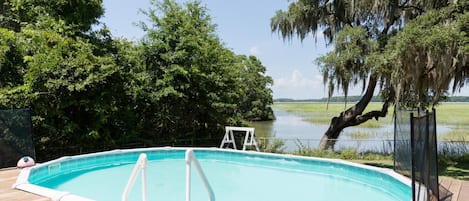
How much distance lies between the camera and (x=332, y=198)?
20.0 feet

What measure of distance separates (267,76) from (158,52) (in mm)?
22509

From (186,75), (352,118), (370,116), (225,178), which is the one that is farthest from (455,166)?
(186,75)

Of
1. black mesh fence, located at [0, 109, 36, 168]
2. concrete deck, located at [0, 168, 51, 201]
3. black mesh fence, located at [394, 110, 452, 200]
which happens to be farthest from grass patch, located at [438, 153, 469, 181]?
black mesh fence, located at [0, 109, 36, 168]

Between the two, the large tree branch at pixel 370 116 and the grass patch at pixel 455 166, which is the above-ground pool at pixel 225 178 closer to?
the grass patch at pixel 455 166

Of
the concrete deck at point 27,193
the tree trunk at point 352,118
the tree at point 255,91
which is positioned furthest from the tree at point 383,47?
the tree at point 255,91

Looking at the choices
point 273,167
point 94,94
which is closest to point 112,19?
point 94,94

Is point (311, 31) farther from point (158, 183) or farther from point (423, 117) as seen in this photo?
point (423, 117)

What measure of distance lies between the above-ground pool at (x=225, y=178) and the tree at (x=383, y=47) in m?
2.49

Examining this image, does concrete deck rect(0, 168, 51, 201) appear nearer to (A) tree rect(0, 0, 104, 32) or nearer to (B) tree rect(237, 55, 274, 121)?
(A) tree rect(0, 0, 104, 32)

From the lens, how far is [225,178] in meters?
7.92

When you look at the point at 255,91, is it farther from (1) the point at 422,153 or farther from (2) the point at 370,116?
(1) the point at 422,153

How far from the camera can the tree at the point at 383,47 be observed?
7.02 metres

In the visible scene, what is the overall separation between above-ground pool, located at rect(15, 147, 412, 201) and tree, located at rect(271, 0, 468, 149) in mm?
2486

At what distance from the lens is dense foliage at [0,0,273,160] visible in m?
8.46
